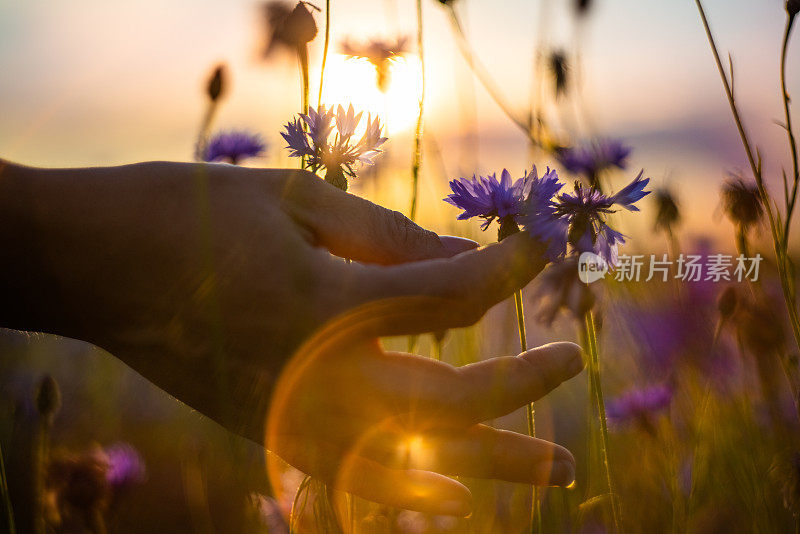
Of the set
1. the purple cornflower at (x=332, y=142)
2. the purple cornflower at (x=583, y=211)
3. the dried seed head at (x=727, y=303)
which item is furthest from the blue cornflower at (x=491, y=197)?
the dried seed head at (x=727, y=303)

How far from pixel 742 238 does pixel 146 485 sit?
5.35ft

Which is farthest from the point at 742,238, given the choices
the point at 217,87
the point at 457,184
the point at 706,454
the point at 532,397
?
the point at 217,87

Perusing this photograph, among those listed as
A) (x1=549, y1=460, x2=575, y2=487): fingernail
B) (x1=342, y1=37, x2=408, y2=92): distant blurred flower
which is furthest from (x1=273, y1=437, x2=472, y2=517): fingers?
(x1=342, y1=37, x2=408, y2=92): distant blurred flower

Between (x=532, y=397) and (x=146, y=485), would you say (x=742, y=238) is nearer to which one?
(x=532, y=397)

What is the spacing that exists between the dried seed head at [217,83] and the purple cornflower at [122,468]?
3.36 ft

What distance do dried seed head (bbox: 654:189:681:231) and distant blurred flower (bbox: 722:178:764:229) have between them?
37 centimetres

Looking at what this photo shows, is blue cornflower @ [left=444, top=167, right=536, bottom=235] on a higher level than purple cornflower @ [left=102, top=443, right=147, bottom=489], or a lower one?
higher

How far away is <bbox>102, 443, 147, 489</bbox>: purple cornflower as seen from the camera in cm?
143

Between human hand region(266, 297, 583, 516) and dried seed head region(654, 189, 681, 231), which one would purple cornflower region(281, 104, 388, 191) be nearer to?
human hand region(266, 297, 583, 516)

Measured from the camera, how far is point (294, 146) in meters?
1.24

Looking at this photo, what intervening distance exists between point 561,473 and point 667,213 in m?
1.30

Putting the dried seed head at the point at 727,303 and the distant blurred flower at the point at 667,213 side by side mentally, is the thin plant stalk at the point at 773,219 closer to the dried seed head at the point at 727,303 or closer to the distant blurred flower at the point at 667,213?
the dried seed head at the point at 727,303

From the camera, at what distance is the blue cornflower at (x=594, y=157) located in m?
1.33

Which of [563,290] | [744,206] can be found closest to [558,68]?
[744,206]
